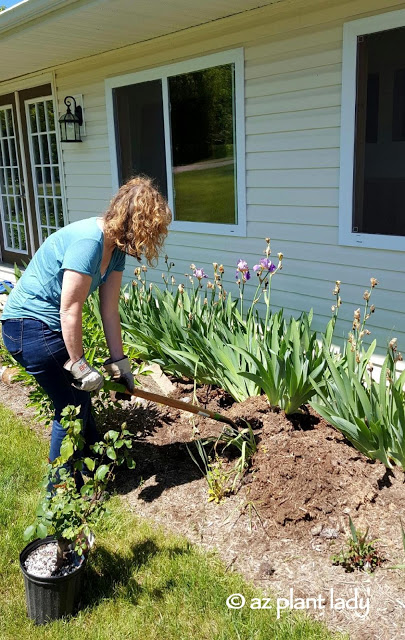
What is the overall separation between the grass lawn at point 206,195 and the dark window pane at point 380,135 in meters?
1.27

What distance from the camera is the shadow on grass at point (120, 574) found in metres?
2.42

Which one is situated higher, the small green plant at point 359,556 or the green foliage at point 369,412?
the green foliage at point 369,412

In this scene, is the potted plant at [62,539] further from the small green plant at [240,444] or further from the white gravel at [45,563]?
the small green plant at [240,444]

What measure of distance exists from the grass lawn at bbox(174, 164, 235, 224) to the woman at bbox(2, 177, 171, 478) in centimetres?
290

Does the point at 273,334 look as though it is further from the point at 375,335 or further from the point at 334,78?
the point at 334,78

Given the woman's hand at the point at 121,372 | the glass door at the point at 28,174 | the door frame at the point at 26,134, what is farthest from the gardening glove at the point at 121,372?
the glass door at the point at 28,174

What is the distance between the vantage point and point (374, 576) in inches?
94.9

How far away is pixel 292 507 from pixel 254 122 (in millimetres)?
3411

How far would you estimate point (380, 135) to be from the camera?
623 cm

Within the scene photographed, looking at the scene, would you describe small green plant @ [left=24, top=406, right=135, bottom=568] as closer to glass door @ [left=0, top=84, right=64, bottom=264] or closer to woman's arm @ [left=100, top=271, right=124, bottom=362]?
woman's arm @ [left=100, top=271, right=124, bottom=362]

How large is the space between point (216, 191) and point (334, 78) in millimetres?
1673

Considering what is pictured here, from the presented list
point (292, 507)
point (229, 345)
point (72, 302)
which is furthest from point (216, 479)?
point (72, 302)

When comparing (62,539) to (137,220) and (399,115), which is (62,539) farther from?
(399,115)

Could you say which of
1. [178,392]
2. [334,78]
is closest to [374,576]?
[178,392]
